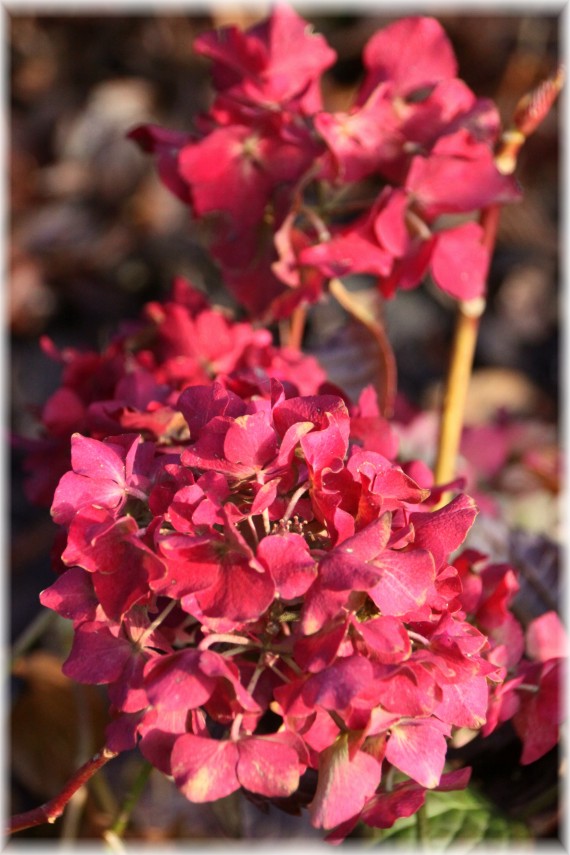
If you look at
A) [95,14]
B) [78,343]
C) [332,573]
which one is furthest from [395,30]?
[95,14]

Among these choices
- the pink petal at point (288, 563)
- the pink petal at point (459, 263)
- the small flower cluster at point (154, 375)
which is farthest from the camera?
the pink petal at point (459, 263)

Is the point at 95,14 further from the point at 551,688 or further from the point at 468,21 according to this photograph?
the point at 551,688

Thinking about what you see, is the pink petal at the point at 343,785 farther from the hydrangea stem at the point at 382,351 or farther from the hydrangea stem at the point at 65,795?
the hydrangea stem at the point at 382,351

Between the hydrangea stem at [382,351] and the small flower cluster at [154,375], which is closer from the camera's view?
the small flower cluster at [154,375]

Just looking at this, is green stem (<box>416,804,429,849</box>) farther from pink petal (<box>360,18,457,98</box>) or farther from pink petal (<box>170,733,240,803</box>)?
pink petal (<box>360,18,457,98</box>)

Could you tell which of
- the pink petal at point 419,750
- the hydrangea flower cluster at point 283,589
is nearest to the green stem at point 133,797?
the hydrangea flower cluster at point 283,589

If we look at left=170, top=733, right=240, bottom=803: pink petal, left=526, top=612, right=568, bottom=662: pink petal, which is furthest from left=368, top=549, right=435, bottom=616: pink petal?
left=526, top=612, right=568, bottom=662: pink petal

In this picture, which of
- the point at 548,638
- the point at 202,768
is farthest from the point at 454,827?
the point at 202,768
